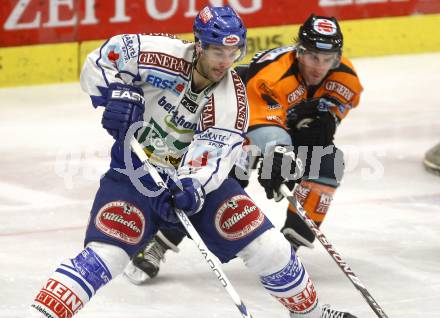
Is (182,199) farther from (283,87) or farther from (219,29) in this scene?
(283,87)

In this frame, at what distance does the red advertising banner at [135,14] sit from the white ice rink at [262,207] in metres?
0.39

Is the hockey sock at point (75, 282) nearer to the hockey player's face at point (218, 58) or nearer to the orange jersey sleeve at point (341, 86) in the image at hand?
the hockey player's face at point (218, 58)

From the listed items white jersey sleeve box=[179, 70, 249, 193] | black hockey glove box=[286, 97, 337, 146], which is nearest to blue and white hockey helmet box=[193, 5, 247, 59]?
white jersey sleeve box=[179, 70, 249, 193]

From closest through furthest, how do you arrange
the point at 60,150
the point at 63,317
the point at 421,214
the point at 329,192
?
the point at 63,317 → the point at 329,192 → the point at 421,214 → the point at 60,150

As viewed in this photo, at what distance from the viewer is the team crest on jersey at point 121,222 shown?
14.4ft

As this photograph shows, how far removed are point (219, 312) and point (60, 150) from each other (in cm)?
275

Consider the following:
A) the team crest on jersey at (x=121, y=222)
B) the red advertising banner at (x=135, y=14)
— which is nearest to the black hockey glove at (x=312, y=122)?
the team crest on jersey at (x=121, y=222)

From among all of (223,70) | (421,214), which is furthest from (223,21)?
(421,214)

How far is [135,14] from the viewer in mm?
9016

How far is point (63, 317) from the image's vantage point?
4.22 m

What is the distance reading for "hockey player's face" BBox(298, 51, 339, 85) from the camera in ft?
18.0

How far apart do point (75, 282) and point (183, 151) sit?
2.54 feet

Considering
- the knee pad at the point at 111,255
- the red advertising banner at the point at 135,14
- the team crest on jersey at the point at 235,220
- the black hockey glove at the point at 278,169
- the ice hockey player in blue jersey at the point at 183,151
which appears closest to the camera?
the knee pad at the point at 111,255

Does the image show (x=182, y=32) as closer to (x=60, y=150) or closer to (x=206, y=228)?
(x=60, y=150)
